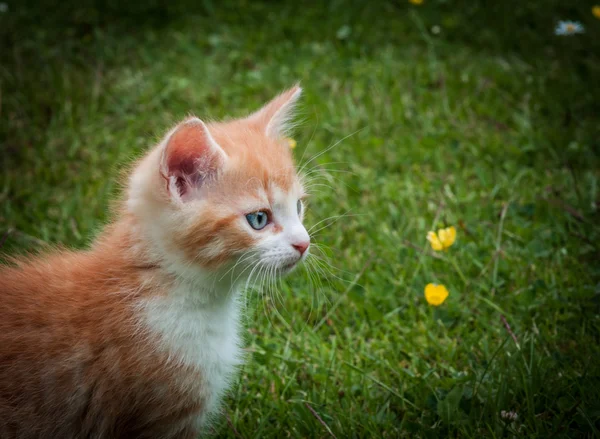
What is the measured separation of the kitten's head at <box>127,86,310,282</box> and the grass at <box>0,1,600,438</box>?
671 mm

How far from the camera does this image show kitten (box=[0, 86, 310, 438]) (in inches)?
81.2

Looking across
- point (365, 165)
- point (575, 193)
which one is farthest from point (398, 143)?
point (575, 193)

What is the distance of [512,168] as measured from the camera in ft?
12.7

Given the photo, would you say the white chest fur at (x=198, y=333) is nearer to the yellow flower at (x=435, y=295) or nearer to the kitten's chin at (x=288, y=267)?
the kitten's chin at (x=288, y=267)

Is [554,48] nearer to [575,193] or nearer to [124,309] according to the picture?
[575,193]

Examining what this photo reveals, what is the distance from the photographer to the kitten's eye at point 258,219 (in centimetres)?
221

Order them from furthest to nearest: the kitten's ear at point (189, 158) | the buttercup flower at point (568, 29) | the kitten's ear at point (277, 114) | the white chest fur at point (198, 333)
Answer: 1. the buttercup flower at point (568, 29)
2. the kitten's ear at point (277, 114)
3. the white chest fur at point (198, 333)
4. the kitten's ear at point (189, 158)

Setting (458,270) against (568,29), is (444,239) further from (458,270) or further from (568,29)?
(568,29)

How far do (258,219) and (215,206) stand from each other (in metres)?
0.15

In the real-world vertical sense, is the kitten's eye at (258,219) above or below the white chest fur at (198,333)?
above

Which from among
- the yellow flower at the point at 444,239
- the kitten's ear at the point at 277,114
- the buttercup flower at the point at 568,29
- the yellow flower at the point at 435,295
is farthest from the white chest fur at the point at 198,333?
the buttercup flower at the point at 568,29

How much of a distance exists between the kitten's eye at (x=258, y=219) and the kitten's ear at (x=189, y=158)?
0.18 m

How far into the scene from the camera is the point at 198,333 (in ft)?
7.33

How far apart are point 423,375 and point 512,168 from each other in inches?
65.7
